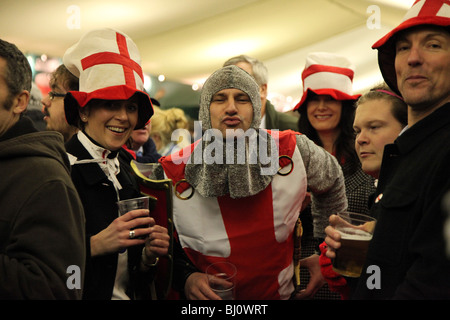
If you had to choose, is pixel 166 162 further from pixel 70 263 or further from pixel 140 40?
pixel 140 40

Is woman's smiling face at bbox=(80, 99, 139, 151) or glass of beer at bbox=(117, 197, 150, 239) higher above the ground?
woman's smiling face at bbox=(80, 99, 139, 151)

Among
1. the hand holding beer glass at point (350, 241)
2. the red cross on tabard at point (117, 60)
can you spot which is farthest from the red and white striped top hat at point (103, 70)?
the hand holding beer glass at point (350, 241)

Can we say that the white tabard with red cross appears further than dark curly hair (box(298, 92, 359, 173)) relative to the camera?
No

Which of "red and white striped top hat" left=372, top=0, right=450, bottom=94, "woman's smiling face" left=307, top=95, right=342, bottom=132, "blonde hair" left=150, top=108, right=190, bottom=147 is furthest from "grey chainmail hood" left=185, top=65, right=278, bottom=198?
"blonde hair" left=150, top=108, right=190, bottom=147

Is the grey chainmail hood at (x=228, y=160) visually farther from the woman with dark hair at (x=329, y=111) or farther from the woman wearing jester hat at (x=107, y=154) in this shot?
the woman with dark hair at (x=329, y=111)

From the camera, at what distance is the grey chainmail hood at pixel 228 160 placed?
1942 mm

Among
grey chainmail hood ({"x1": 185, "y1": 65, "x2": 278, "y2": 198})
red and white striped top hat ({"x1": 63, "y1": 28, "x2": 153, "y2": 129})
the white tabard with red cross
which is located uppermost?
red and white striped top hat ({"x1": 63, "y1": 28, "x2": 153, "y2": 129})

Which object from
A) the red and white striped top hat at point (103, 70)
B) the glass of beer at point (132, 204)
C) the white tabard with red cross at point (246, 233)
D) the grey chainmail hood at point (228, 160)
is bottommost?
the white tabard with red cross at point (246, 233)

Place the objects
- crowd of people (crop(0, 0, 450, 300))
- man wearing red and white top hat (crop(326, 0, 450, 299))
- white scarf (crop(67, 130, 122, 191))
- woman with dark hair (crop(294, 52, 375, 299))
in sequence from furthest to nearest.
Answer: woman with dark hair (crop(294, 52, 375, 299))
white scarf (crop(67, 130, 122, 191))
crowd of people (crop(0, 0, 450, 300))
man wearing red and white top hat (crop(326, 0, 450, 299))

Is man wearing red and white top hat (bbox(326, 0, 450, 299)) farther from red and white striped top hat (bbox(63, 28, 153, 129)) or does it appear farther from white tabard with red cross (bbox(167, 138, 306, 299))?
red and white striped top hat (bbox(63, 28, 153, 129))

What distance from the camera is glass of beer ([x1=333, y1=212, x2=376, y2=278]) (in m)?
1.45

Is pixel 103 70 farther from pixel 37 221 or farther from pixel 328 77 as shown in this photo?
pixel 328 77

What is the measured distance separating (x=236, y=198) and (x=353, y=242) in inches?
26.5

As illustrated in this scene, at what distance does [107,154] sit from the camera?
6.48ft
